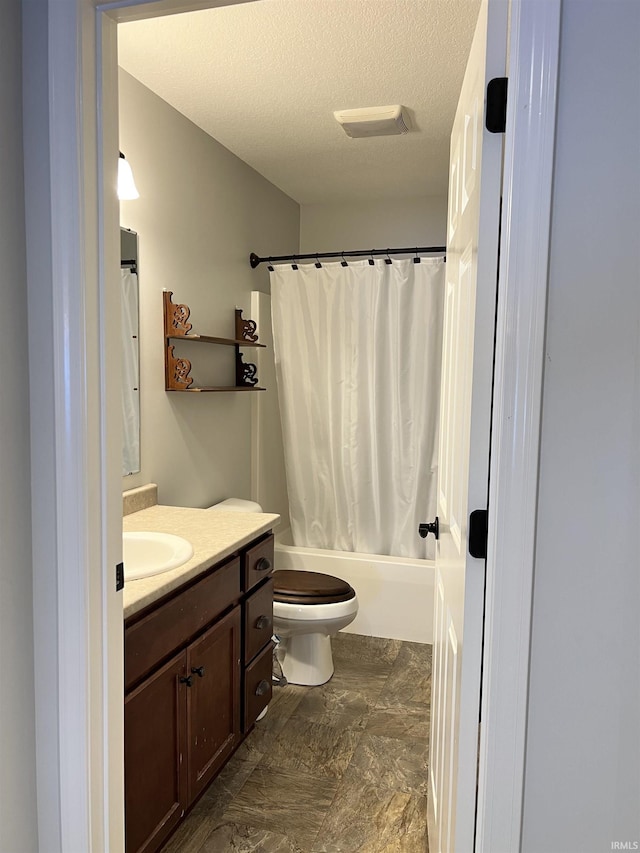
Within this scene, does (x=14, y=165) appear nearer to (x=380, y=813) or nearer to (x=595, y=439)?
(x=595, y=439)

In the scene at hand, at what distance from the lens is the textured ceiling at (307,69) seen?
1.85 meters

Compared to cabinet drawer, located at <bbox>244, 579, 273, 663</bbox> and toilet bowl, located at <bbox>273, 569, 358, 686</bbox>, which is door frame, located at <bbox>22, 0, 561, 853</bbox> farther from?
toilet bowl, located at <bbox>273, 569, 358, 686</bbox>

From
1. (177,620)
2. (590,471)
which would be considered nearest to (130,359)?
(177,620)

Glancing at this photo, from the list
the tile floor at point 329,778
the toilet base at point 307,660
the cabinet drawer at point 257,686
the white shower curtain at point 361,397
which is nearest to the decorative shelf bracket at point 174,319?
the white shower curtain at point 361,397

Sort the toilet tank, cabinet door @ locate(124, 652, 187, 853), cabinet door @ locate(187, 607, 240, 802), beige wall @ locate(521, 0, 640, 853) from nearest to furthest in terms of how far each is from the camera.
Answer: beige wall @ locate(521, 0, 640, 853)
cabinet door @ locate(124, 652, 187, 853)
cabinet door @ locate(187, 607, 240, 802)
the toilet tank

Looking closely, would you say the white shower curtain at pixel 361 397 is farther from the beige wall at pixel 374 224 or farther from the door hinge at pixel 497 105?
the door hinge at pixel 497 105

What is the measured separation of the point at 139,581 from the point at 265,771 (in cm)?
102

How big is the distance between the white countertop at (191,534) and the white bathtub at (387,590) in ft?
3.65

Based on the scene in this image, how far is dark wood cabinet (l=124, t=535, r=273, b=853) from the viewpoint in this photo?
1.48m

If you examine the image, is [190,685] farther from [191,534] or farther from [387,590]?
[387,590]

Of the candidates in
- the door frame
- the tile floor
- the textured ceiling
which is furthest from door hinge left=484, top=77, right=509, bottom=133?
the tile floor

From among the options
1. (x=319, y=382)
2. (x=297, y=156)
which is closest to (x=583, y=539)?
(x=319, y=382)

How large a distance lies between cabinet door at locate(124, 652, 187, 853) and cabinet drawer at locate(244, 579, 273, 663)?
428 millimetres

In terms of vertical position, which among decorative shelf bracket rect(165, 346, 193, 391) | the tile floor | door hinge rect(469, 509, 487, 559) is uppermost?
decorative shelf bracket rect(165, 346, 193, 391)
